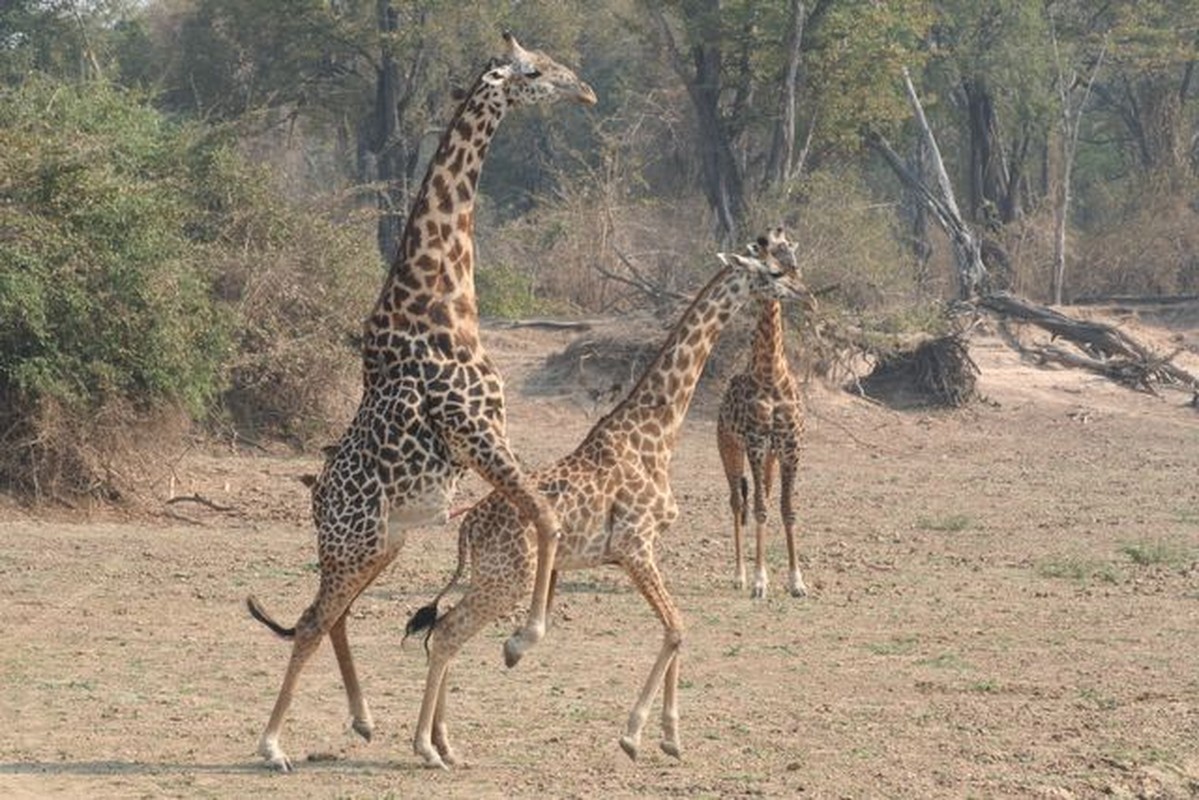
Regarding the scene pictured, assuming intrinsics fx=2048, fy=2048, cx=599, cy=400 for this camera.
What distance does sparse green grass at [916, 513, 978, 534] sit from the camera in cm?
1581

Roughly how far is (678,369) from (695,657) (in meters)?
2.16

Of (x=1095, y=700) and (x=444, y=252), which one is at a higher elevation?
(x=444, y=252)

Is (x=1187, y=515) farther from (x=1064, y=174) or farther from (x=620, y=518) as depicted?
(x=1064, y=174)

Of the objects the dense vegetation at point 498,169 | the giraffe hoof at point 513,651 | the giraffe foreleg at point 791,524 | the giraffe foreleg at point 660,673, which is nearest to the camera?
the giraffe hoof at point 513,651

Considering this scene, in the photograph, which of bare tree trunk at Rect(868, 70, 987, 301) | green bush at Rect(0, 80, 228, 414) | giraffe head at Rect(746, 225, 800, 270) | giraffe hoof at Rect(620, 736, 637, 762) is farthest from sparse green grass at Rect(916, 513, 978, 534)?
bare tree trunk at Rect(868, 70, 987, 301)

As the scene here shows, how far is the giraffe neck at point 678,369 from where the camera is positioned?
30.4 ft

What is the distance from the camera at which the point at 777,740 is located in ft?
29.4

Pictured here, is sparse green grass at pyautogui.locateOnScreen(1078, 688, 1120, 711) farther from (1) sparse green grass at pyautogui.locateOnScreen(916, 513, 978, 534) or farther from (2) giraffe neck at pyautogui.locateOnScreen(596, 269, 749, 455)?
(1) sparse green grass at pyautogui.locateOnScreen(916, 513, 978, 534)

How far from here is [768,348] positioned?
13.5 metres

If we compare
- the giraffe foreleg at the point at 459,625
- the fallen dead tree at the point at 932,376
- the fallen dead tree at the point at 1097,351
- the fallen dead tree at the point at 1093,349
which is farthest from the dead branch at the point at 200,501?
the fallen dead tree at the point at 1097,351

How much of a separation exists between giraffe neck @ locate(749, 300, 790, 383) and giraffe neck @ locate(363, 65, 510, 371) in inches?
193

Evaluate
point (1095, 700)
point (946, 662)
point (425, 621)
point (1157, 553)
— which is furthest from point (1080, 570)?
point (425, 621)

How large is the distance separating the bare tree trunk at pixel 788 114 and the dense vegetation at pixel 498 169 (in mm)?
58

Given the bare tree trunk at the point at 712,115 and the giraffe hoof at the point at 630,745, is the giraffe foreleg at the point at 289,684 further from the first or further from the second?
the bare tree trunk at the point at 712,115
